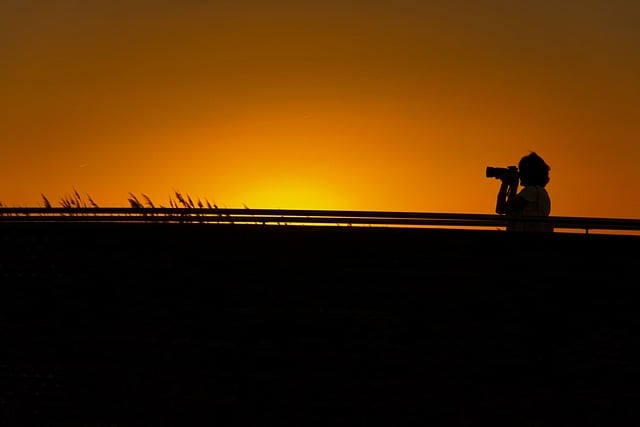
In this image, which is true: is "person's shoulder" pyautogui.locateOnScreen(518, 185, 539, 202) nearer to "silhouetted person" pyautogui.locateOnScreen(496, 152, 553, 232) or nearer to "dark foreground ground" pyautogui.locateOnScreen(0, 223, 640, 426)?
"silhouetted person" pyautogui.locateOnScreen(496, 152, 553, 232)

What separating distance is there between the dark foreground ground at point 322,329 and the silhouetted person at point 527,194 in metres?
0.59

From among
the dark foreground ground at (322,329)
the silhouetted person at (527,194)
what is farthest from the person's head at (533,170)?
the dark foreground ground at (322,329)

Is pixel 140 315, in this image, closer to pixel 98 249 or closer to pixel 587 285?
pixel 98 249

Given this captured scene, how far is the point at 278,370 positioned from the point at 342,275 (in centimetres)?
154

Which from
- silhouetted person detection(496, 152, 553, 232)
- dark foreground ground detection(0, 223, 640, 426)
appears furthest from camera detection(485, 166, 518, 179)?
dark foreground ground detection(0, 223, 640, 426)

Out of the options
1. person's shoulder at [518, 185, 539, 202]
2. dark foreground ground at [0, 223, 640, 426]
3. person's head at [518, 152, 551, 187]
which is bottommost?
dark foreground ground at [0, 223, 640, 426]

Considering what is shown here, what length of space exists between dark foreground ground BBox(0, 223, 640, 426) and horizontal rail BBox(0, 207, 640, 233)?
177mm

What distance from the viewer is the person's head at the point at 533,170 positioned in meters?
14.4

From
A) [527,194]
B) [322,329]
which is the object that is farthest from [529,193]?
[322,329]

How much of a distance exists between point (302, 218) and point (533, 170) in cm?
309

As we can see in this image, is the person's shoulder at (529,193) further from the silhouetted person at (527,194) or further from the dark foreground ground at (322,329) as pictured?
the dark foreground ground at (322,329)

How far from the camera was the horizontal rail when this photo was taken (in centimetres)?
1529

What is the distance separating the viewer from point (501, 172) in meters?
15.0

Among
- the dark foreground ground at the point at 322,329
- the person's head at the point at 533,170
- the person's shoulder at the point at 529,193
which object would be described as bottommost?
the dark foreground ground at the point at 322,329
